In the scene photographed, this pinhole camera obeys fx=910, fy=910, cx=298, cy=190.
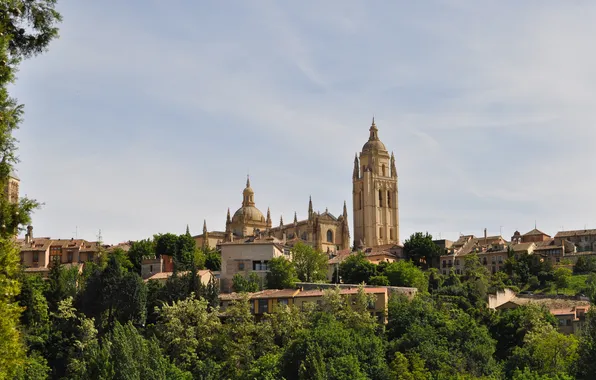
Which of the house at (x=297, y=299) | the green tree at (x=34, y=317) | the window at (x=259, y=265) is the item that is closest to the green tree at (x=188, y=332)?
the house at (x=297, y=299)

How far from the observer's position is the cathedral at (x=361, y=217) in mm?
105125

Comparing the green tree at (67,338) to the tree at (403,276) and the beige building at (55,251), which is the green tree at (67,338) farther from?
the tree at (403,276)

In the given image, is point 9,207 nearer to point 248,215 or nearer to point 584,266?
point 584,266

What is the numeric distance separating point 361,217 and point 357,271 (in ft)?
130

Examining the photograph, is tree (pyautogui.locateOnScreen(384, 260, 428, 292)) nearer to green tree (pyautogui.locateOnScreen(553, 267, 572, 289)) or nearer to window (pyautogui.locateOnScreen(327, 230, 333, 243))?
green tree (pyautogui.locateOnScreen(553, 267, 572, 289))

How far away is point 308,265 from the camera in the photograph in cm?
7300

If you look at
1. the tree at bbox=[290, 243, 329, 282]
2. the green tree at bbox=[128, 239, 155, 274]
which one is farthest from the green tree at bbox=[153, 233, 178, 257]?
the tree at bbox=[290, 243, 329, 282]

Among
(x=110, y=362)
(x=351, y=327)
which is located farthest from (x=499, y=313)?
(x=110, y=362)

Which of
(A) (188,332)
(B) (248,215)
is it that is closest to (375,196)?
(B) (248,215)

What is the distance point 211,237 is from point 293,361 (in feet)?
200

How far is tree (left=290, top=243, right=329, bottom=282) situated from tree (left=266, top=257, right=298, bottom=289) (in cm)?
291

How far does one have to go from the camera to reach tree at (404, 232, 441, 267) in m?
87.9

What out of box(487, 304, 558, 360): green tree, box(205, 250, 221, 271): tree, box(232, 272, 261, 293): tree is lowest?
box(487, 304, 558, 360): green tree

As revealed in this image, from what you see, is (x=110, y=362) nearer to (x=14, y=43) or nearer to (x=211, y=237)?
(x=14, y=43)
